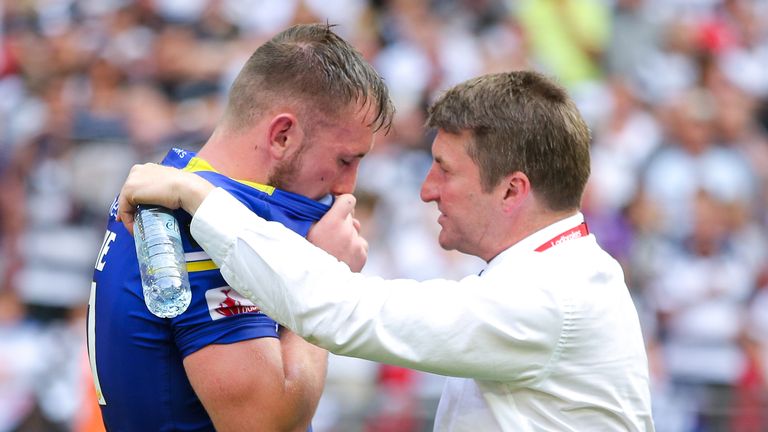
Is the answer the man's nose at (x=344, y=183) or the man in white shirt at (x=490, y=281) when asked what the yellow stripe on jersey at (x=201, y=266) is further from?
the man's nose at (x=344, y=183)

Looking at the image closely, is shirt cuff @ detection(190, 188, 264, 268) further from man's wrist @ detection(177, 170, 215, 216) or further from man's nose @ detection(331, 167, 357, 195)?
man's nose @ detection(331, 167, 357, 195)

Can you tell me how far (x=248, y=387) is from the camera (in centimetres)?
295

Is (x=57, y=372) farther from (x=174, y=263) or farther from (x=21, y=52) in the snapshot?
(x=174, y=263)

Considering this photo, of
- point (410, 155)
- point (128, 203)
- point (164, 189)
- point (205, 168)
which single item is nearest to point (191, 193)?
point (164, 189)

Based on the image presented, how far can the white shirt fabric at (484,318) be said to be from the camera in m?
2.88

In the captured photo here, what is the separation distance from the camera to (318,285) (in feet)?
9.41

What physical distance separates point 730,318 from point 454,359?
583cm

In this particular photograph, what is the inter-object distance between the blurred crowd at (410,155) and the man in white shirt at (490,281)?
3.51 meters

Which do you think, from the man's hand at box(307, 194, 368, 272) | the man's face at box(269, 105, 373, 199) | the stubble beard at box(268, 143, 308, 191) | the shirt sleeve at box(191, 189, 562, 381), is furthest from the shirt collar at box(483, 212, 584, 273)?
the stubble beard at box(268, 143, 308, 191)

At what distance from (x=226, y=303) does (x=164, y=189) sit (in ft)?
1.13

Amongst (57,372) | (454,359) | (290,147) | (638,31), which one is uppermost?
(638,31)

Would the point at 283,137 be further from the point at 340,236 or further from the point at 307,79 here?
the point at 340,236

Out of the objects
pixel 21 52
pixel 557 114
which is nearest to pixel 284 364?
pixel 557 114

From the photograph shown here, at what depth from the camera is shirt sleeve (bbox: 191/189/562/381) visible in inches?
113
